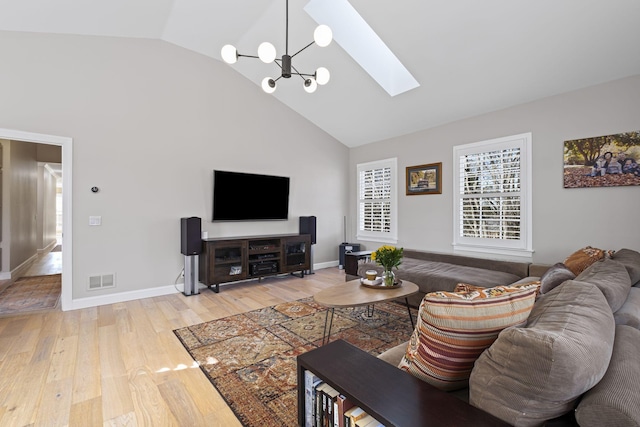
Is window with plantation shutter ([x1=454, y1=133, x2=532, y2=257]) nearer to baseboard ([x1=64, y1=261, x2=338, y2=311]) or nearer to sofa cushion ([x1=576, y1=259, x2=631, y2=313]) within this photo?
sofa cushion ([x1=576, y1=259, x2=631, y2=313])

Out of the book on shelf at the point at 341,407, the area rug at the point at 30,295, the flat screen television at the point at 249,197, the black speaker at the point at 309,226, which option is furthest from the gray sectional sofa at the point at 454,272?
the area rug at the point at 30,295

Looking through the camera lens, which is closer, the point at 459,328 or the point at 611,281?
the point at 459,328

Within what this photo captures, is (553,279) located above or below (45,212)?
below

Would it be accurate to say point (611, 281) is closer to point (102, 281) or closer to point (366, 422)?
point (366, 422)

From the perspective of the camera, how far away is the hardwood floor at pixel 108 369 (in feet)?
6.06

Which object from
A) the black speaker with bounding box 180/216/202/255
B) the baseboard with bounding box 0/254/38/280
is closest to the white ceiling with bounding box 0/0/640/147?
the black speaker with bounding box 180/216/202/255

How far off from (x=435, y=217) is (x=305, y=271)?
2.51 metres

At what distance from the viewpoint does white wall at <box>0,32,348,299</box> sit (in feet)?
11.8

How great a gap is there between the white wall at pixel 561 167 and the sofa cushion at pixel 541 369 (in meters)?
3.29

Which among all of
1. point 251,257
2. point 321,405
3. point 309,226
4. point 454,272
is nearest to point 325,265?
point 309,226

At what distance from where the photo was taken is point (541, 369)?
2.65 ft

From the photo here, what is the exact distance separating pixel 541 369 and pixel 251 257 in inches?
173

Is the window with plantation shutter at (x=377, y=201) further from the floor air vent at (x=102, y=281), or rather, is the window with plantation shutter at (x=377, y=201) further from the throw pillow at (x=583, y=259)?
the floor air vent at (x=102, y=281)

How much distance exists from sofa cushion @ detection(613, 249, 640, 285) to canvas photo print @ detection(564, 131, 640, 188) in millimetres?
977
